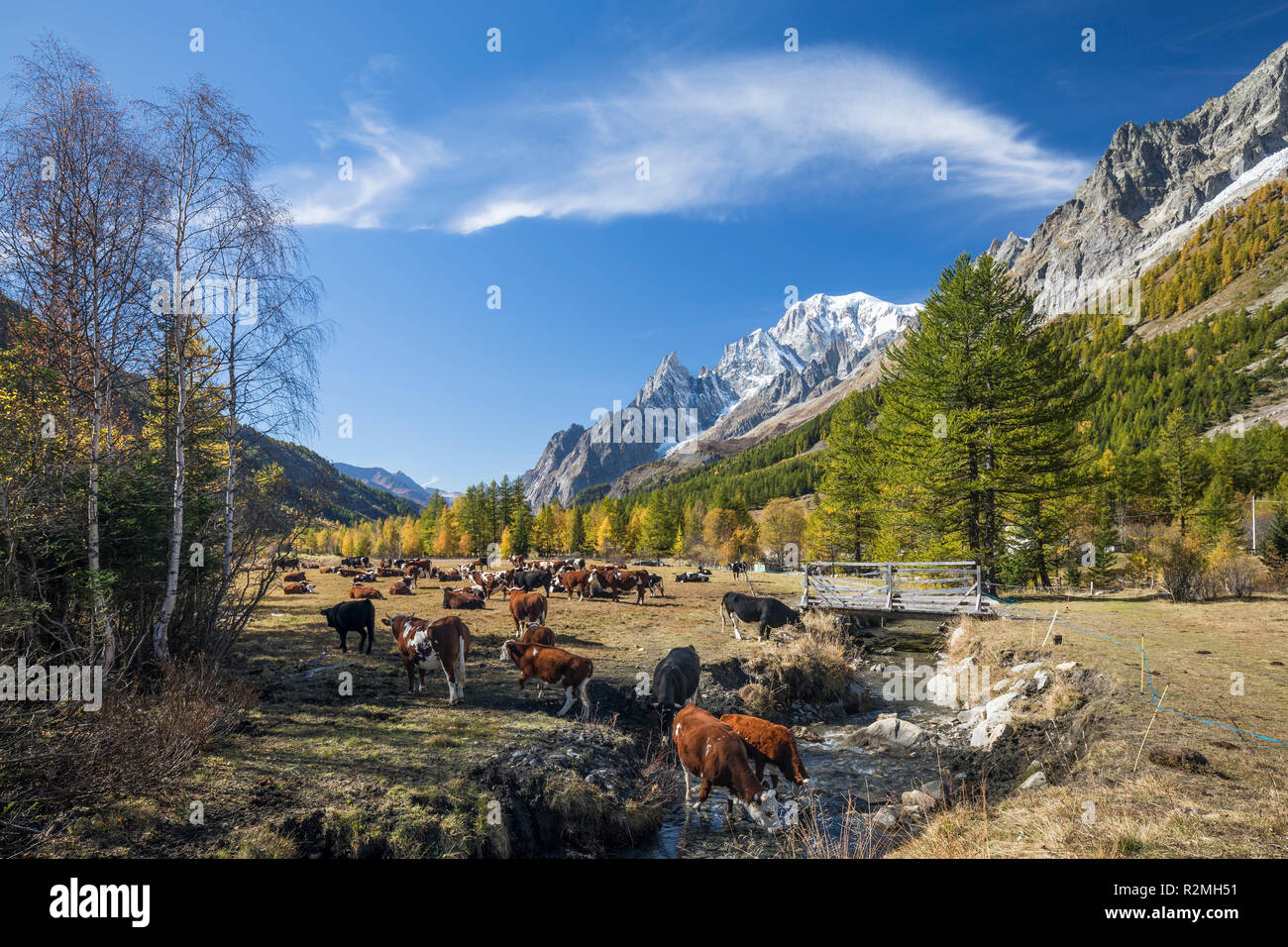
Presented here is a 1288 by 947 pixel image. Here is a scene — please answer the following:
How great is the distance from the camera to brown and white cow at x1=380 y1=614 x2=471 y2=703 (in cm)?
1170

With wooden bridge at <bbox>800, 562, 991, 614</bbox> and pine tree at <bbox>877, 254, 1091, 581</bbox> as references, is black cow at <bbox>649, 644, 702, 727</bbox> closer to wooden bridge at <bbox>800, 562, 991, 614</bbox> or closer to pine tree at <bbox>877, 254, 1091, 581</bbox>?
wooden bridge at <bbox>800, 562, 991, 614</bbox>

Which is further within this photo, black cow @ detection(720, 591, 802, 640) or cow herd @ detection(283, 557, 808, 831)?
black cow @ detection(720, 591, 802, 640)

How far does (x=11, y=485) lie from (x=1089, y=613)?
2795 cm

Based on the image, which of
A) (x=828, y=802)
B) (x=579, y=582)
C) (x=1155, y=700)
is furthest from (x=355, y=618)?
(x=1155, y=700)

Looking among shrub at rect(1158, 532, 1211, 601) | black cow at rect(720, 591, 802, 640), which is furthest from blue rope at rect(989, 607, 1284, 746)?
shrub at rect(1158, 532, 1211, 601)

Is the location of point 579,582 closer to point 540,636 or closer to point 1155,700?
point 540,636

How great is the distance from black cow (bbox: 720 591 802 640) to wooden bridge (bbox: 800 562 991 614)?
7.03 feet

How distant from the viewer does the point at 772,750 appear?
8.97 metres

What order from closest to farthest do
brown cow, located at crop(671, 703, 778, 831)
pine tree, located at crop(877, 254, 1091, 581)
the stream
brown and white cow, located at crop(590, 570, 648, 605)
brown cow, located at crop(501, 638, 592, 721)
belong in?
the stream < brown cow, located at crop(671, 703, 778, 831) < brown cow, located at crop(501, 638, 592, 721) < pine tree, located at crop(877, 254, 1091, 581) < brown and white cow, located at crop(590, 570, 648, 605)

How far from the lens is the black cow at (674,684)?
1220 cm

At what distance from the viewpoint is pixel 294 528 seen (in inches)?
468

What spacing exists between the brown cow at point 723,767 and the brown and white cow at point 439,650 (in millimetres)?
5181

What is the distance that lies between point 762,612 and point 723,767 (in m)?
12.9

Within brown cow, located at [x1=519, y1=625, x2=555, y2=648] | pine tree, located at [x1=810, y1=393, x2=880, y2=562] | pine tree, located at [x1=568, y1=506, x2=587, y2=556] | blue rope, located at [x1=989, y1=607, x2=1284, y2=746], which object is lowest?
pine tree, located at [x1=568, y1=506, x2=587, y2=556]
